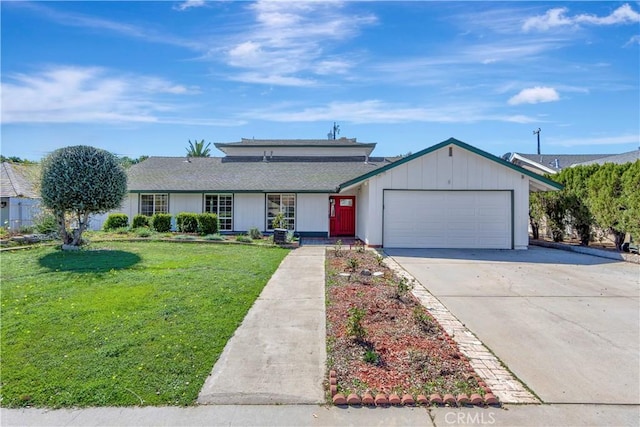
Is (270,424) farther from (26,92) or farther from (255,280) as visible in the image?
(26,92)

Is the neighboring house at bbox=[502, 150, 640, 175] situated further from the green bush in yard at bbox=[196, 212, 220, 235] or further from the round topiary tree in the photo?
the round topiary tree

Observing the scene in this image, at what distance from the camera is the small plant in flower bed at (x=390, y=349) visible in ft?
11.7

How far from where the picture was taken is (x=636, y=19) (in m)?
9.83

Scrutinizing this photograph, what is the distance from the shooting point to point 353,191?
727 inches

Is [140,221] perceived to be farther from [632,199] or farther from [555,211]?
[632,199]

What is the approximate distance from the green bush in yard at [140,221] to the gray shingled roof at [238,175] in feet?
4.90

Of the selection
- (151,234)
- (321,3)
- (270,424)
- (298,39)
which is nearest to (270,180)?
(151,234)

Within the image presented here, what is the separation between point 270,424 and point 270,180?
16.9 meters

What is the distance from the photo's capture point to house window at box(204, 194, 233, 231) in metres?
18.7

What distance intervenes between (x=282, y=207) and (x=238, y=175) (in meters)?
3.69

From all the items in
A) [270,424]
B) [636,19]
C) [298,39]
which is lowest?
[270,424]

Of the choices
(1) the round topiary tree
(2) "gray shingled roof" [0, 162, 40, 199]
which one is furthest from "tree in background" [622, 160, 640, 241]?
(2) "gray shingled roof" [0, 162, 40, 199]
